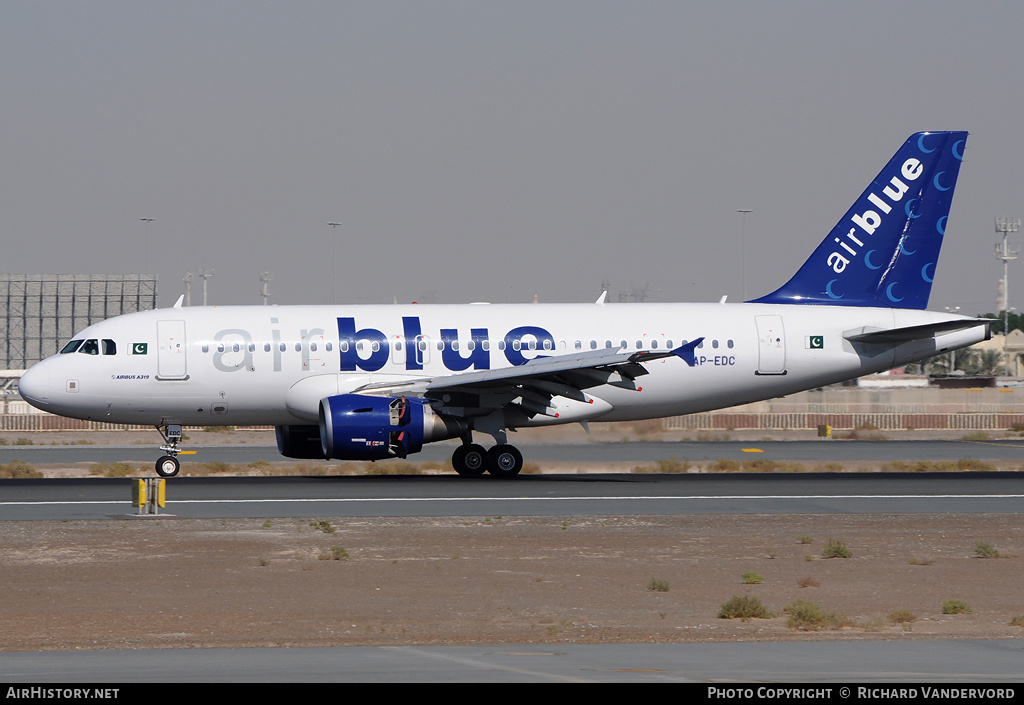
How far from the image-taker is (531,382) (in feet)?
84.3

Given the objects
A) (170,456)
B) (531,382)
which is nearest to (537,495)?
(531,382)

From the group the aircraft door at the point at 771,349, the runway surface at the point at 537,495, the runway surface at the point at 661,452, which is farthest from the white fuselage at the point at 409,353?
the runway surface at the point at 661,452

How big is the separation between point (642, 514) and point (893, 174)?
14.9m

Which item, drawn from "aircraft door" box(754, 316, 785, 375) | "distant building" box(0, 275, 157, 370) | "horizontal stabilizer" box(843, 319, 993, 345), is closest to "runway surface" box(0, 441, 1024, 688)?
"aircraft door" box(754, 316, 785, 375)

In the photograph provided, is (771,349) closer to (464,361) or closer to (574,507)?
(464,361)

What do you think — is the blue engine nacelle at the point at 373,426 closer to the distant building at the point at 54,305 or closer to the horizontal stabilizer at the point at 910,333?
the horizontal stabilizer at the point at 910,333

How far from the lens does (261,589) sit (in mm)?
13516

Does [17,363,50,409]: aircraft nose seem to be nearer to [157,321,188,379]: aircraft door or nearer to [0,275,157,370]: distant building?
[157,321,188,379]: aircraft door

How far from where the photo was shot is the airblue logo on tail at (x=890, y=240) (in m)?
30.5

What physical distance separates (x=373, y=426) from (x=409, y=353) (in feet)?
10.8

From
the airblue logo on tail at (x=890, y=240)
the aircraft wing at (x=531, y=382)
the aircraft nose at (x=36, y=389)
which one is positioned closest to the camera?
the aircraft wing at (x=531, y=382)

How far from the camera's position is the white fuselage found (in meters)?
27.4

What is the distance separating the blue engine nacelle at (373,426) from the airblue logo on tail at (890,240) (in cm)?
1041
